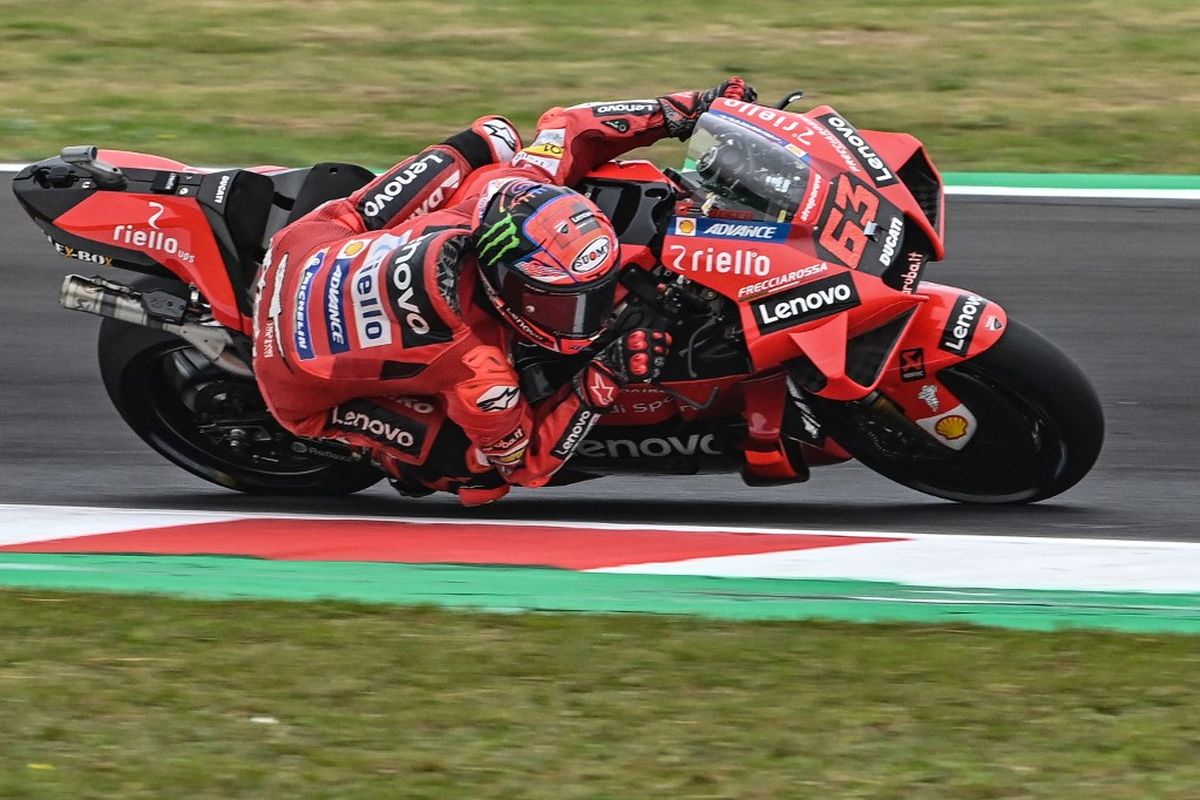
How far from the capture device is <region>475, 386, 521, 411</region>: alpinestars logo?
4.75 metres

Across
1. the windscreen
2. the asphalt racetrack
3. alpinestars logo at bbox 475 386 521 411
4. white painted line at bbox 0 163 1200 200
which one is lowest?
the asphalt racetrack

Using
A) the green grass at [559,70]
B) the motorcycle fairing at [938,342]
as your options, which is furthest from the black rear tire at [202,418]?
the green grass at [559,70]

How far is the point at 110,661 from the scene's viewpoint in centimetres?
436

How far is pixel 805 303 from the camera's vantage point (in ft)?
14.9

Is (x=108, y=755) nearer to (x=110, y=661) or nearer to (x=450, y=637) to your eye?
(x=110, y=661)

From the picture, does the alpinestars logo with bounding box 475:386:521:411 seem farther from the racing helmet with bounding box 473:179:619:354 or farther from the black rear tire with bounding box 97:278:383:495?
the black rear tire with bounding box 97:278:383:495

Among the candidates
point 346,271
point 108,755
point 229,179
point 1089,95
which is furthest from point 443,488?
point 1089,95

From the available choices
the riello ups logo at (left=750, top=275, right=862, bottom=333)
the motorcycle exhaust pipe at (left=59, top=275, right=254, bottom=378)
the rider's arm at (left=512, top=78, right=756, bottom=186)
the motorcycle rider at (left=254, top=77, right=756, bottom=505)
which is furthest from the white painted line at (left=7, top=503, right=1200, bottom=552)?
the rider's arm at (left=512, top=78, right=756, bottom=186)

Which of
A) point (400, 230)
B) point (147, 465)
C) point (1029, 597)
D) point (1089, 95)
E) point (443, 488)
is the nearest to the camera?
point (1029, 597)

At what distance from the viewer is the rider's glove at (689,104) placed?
504cm

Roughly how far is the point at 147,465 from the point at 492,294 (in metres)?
2.21

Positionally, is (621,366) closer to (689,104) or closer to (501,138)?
(689,104)

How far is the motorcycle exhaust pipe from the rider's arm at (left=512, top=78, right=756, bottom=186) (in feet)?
3.64

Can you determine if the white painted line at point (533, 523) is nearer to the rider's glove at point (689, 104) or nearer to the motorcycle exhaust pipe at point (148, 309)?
the motorcycle exhaust pipe at point (148, 309)
